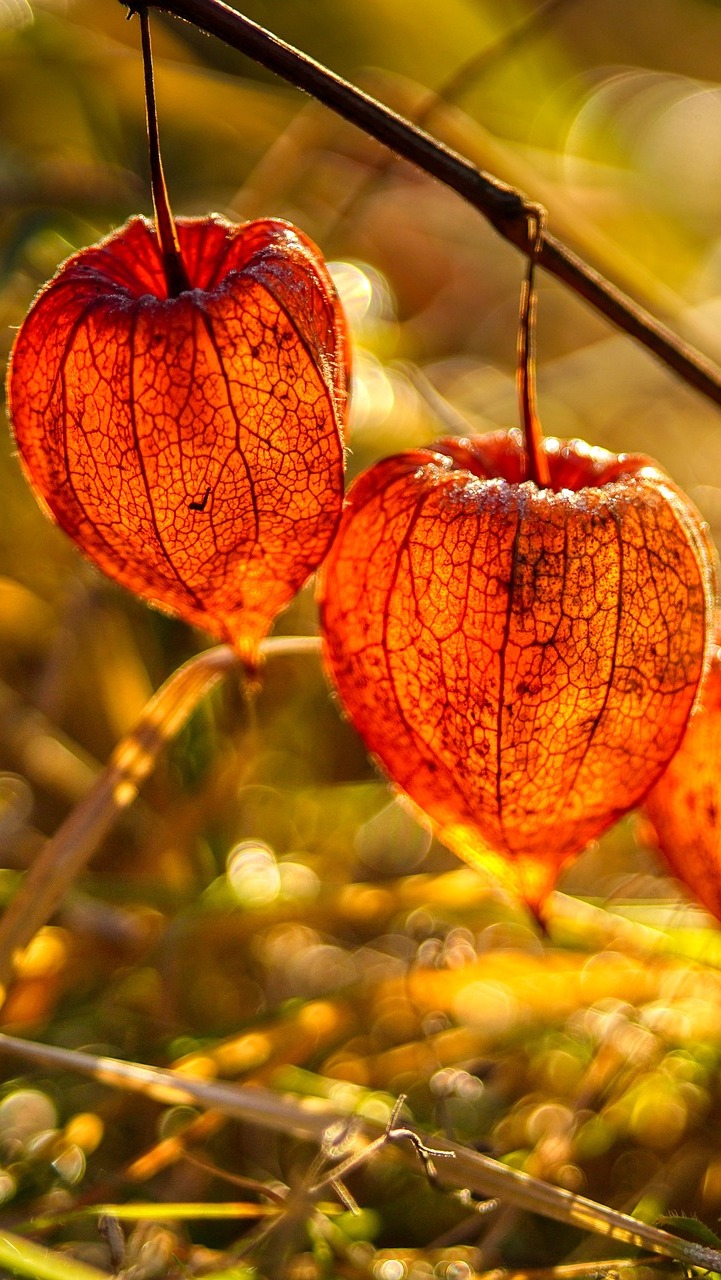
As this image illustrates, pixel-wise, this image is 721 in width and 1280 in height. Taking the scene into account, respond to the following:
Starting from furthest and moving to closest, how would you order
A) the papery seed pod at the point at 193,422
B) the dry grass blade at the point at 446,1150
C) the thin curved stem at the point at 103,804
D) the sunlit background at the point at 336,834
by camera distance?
1. the sunlit background at the point at 336,834
2. the thin curved stem at the point at 103,804
3. the dry grass blade at the point at 446,1150
4. the papery seed pod at the point at 193,422

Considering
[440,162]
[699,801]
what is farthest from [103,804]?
[440,162]

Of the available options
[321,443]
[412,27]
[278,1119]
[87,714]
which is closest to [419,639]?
[321,443]

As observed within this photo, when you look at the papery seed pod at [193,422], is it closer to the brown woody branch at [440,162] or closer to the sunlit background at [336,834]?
the brown woody branch at [440,162]

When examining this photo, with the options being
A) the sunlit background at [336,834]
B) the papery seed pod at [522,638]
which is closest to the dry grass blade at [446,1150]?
the sunlit background at [336,834]

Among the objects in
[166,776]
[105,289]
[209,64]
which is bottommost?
[166,776]

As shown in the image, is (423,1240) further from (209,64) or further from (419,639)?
(209,64)

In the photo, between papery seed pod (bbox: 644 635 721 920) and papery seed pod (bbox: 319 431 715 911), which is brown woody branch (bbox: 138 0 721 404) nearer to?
papery seed pod (bbox: 319 431 715 911)
